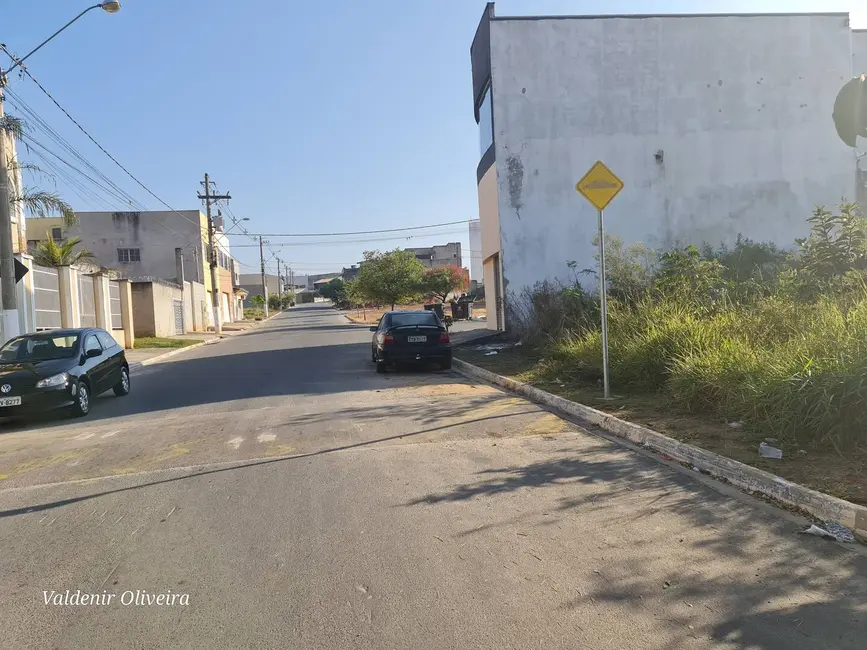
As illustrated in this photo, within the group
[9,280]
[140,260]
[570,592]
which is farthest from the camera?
[140,260]

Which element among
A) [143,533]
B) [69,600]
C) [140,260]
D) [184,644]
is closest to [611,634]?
[184,644]

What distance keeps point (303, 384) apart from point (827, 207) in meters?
19.8

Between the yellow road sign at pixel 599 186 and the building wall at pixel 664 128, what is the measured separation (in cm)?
1239

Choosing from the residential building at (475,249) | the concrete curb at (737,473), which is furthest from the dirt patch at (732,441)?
the residential building at (475,249)

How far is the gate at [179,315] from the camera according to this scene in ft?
126

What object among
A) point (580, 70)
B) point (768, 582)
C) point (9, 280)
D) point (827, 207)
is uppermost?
point (580, 70)

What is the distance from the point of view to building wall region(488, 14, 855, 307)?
2148 centimetres

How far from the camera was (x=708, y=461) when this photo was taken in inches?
229

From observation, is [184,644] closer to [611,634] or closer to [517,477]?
[611,634]

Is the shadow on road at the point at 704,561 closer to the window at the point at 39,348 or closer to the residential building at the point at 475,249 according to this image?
the window at the point at 39,348

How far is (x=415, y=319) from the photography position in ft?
50.1

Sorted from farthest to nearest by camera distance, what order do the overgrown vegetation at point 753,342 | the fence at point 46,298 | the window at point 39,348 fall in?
the fence at point 46,298
the window at point 39,348
the overgrown vegetation at point 753,342

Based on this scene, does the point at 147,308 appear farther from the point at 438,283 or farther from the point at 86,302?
the point at 438,283

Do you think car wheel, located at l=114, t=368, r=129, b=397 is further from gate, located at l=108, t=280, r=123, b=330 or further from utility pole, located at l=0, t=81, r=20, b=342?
gate, located at l=108, t=280, r=123, b=330
